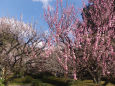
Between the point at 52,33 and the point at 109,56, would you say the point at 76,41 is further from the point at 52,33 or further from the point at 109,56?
the point at 109,56

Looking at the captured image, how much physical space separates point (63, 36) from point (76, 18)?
1.83 metres

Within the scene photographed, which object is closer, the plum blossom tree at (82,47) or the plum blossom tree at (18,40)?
the plum blossom tree at (82,47)

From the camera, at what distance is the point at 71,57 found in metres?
7.18

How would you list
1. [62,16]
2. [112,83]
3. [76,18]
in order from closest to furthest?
[62,16]
[76,18]
[112,83]

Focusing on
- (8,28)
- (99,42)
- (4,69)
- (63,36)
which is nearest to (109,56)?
(99,42)

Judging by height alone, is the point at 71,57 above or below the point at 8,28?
below

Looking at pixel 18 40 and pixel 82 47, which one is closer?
pixel 82 47

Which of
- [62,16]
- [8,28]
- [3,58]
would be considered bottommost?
[3,58]

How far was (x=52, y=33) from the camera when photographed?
25.8ft

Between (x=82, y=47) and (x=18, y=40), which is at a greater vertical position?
(x=18, y=40)

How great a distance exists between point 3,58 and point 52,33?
8671 mm

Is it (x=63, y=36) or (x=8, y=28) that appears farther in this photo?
(x=8, y=28)

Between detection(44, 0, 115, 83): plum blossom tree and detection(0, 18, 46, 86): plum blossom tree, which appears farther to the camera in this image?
detection(0, 18, 46, 86): plum blossom tree

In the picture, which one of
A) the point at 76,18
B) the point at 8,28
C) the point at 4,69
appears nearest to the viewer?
the point at 76,18
